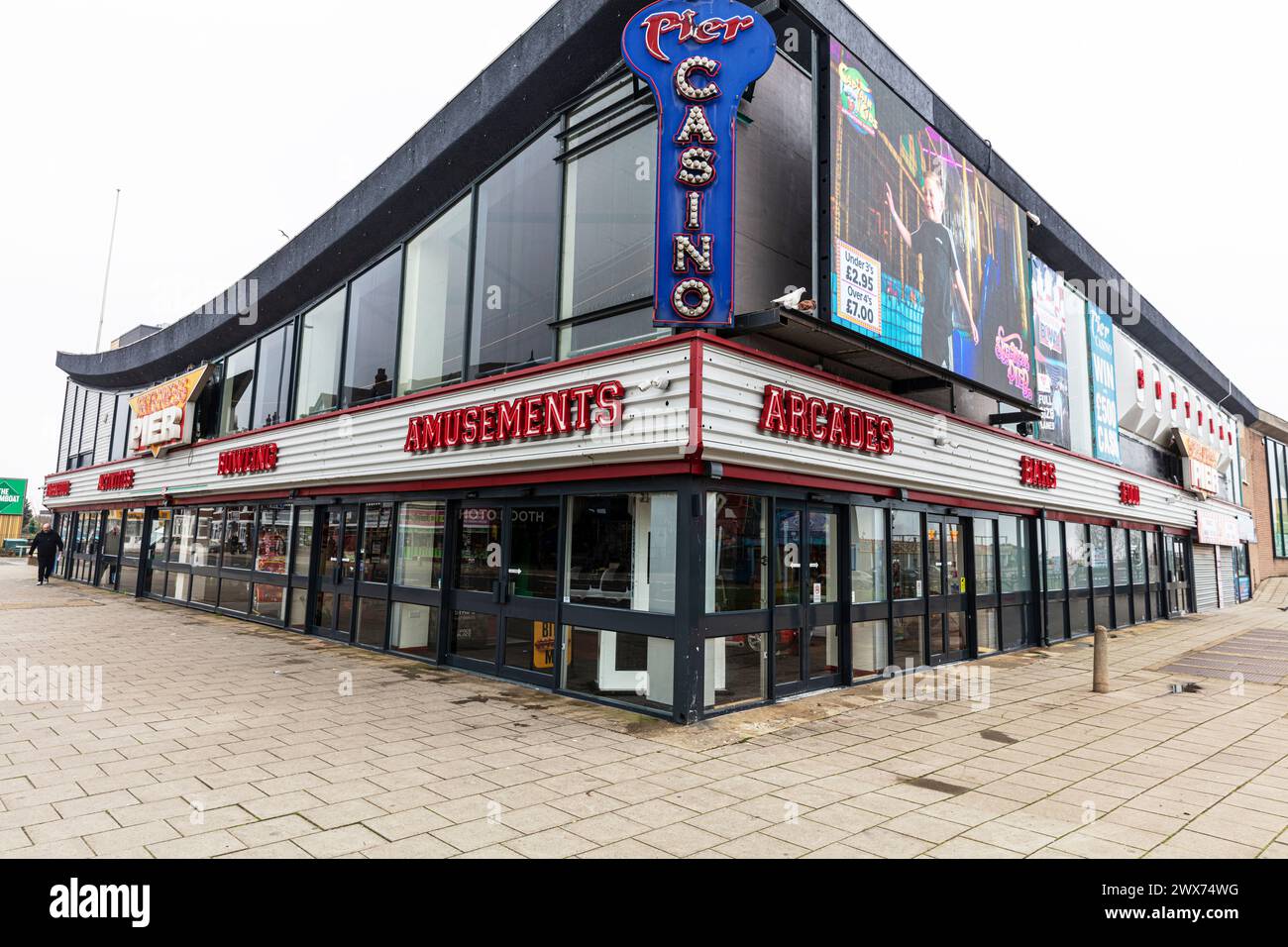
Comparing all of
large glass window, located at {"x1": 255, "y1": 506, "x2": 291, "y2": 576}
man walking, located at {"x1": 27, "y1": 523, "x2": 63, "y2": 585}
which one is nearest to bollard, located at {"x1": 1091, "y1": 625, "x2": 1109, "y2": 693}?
large glass window, located at {"x1": 255, "y1": 506, "x2": 291, "y2": 576}

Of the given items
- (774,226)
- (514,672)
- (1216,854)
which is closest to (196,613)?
(514,672)

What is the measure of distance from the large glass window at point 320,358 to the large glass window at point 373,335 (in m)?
0.51

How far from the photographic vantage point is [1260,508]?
34.4m

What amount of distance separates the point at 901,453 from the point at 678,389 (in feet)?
15.2

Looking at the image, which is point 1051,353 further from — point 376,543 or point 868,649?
point 376,543

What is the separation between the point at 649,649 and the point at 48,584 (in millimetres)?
26448

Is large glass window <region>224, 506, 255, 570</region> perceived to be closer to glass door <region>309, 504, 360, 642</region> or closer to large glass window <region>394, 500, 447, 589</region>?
glass door <region>309, 504, 360, 642</region>

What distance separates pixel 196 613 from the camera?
17203mm

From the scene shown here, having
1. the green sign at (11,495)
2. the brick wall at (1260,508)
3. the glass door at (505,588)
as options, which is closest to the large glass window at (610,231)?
the glass door at (505,588)

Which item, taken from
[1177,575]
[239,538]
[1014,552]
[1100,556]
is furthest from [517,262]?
[1177,575]

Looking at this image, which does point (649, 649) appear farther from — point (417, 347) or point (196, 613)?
point (196, 613)

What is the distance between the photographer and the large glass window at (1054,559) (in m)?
15.2

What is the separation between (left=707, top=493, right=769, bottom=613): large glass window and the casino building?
1.8 inches
